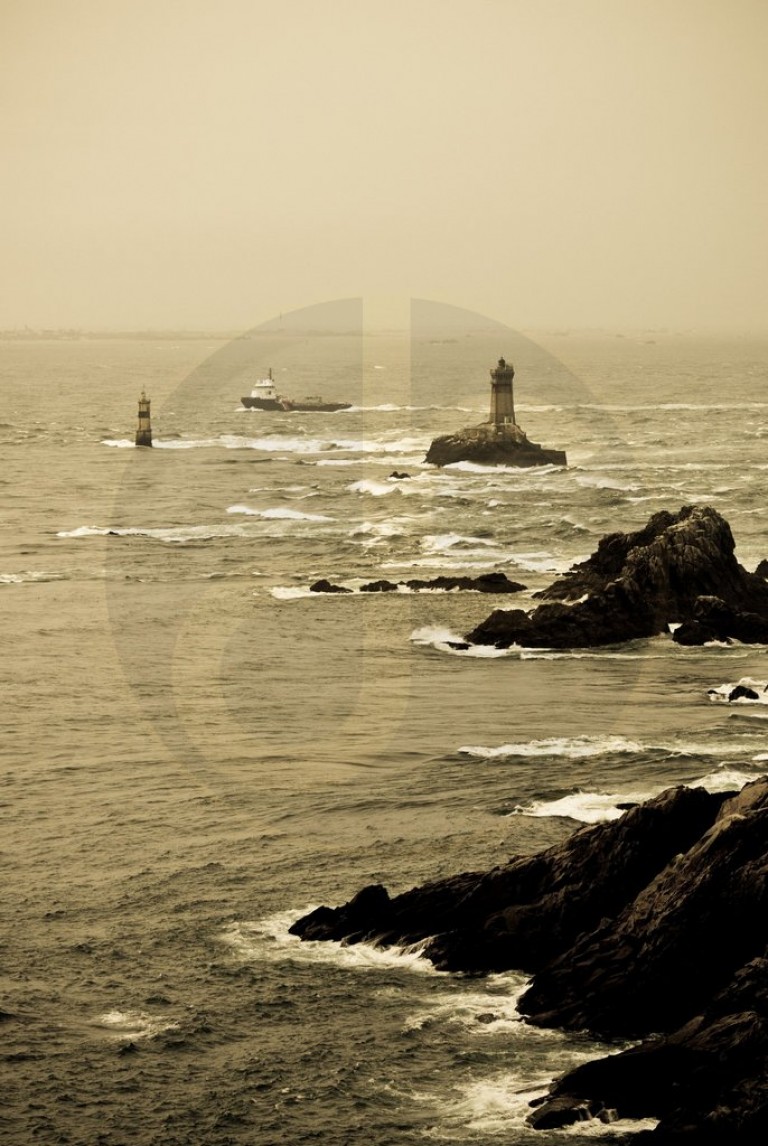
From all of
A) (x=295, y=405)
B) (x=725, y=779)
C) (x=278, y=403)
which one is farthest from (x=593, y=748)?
(x=278, y=403)

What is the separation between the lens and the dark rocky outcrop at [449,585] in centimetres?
6203

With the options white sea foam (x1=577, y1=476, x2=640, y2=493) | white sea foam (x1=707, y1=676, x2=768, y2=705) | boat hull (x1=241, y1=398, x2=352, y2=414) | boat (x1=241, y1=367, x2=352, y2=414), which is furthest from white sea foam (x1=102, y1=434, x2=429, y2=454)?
white sea foam (x1=707, y1=676, x2=768, y2=705)

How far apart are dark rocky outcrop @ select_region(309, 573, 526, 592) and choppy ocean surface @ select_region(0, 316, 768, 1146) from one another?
3.52 feet

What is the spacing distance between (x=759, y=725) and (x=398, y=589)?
887 inches

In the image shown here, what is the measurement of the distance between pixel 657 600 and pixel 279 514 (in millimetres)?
34734

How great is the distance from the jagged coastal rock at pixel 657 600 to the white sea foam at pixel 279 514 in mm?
26855

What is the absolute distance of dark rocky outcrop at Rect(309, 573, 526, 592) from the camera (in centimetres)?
6203

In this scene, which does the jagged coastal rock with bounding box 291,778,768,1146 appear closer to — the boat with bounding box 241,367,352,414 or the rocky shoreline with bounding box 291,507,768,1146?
the rocky shoreline with bounding box 291,507,768,1146

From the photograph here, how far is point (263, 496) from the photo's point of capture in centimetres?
9569

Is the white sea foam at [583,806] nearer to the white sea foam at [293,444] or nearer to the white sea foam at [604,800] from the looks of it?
the white sea foam at [604,800]

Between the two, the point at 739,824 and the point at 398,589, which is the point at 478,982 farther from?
the point at 398,589

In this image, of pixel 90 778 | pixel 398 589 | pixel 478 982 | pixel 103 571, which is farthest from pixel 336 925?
pixel 103 571

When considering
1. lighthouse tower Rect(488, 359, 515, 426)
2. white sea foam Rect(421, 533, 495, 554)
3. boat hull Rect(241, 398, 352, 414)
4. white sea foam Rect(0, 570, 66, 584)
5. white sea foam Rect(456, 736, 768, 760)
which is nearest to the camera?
white sea foam Rect(456, 736, 768, 760)

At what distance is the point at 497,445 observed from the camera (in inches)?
4291
